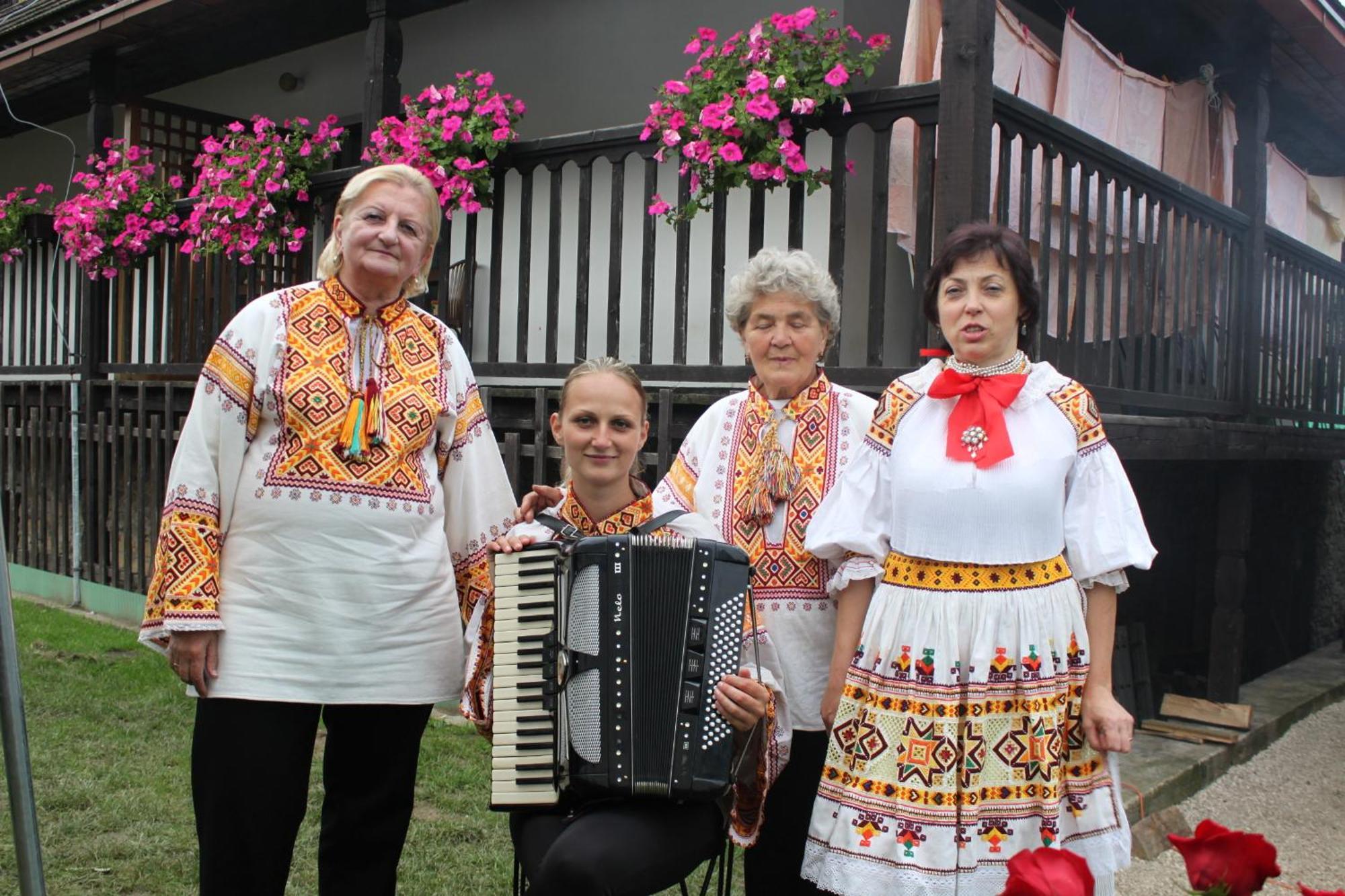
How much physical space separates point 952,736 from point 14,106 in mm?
10300

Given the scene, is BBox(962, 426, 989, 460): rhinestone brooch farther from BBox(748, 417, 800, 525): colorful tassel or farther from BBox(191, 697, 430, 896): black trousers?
BBox(191, 697, 430, 896): black trousers

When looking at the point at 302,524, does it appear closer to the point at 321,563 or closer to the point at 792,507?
the point at 321,563

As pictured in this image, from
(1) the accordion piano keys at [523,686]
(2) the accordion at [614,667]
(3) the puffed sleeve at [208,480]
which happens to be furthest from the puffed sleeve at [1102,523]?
(3) the puffed sleeve at [208,480]

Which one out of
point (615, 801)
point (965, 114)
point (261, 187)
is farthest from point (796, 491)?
point (261, 187)

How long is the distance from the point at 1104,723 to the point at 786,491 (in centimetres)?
81

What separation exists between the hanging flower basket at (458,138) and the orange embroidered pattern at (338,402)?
3016 mm

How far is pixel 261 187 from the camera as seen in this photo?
6.35 metres

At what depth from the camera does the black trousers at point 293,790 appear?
237 centimetres

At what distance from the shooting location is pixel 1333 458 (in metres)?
8.84

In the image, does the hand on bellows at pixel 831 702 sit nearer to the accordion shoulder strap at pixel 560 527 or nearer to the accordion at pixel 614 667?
the accordion at pixel 614 667

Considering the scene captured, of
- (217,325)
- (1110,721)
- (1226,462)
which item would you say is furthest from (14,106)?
(1110,721)

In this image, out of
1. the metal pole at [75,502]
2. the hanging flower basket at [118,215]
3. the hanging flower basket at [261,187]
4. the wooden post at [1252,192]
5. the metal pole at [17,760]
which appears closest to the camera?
the metal pole at [17,760]

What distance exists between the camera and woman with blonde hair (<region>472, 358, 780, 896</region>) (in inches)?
89.2

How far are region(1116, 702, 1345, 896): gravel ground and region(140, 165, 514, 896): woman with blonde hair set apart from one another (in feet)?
9.45
